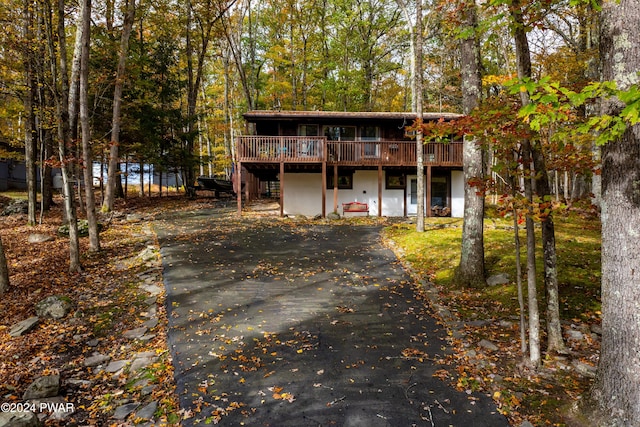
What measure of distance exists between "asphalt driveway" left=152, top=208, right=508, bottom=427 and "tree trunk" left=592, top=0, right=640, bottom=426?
1071mm

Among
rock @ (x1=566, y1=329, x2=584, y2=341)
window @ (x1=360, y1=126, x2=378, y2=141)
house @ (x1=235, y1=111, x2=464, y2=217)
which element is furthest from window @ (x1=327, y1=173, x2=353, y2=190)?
rock @ (x1=566, y1=329, x2=584, y2=341)

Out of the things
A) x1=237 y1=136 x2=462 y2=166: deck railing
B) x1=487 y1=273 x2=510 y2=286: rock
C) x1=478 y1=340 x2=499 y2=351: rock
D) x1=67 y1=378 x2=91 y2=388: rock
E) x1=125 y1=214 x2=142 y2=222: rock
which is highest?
x1=237 y1=136 x2=462 y2=166: deck railing

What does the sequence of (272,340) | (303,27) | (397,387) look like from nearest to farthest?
(397,387) < (272,340) < (303,27)

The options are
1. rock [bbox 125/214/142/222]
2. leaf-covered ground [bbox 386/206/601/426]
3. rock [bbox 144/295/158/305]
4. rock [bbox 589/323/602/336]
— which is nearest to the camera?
leaf-covered ground [bbox 386/206/601/426]

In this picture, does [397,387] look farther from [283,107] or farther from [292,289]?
[283,107]

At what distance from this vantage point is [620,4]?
308cm

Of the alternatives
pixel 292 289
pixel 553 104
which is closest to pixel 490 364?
pixel 553 104

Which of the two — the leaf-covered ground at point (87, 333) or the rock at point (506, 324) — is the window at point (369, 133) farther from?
the rock at point (506, 324)

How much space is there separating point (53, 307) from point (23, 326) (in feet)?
1.75

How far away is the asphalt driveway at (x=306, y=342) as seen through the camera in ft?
12.2

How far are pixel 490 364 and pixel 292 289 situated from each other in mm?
3777

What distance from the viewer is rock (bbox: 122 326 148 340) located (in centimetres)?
544

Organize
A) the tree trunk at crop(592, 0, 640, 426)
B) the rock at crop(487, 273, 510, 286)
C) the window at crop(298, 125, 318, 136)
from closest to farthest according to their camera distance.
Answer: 1. the tree trunk at crop(592, 0, 640, 426)
2. the rock at crop(487, 273, 510, 286)
3. the window at crop(298, 125, 318, 136)

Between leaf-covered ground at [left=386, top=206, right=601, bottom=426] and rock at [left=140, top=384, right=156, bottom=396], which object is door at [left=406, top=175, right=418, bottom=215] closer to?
leaf-covered ground at [left=386, top=206, right=601, bottom=426]
